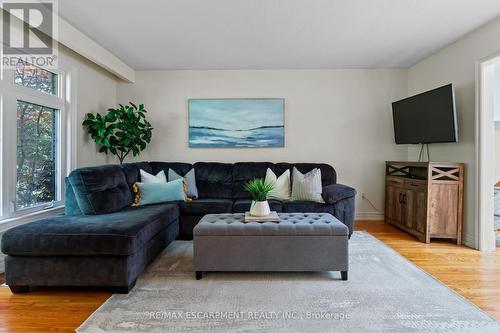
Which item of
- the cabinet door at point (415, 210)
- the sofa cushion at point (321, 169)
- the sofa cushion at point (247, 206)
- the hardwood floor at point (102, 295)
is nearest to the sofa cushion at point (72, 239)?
the hardwood floor at point (102, 295)

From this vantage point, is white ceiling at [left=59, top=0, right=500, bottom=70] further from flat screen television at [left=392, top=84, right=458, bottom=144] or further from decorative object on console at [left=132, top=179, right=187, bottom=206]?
decorative object on console at [left=132, top=179, right=187, bottom=206]

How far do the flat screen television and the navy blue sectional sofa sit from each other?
1228 millimetres

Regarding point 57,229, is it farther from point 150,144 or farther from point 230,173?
point 150,144

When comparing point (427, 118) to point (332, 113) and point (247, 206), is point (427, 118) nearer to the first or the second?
point (332, 113)

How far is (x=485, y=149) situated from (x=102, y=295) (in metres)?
4.00

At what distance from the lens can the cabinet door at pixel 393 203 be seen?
404cm

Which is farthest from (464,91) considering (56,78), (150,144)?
(56,78)

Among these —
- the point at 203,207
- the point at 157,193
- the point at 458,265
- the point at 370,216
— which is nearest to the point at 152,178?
the point at 157,193

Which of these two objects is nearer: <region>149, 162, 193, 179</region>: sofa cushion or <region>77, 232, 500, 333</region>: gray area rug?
<region>77, 232, 500, 333</region>: gray area rug

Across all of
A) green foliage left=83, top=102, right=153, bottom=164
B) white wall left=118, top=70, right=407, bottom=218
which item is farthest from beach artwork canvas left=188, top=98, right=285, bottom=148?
green foliage left=83, top=102, right=153, bottom=164

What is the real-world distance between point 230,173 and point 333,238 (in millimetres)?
2132

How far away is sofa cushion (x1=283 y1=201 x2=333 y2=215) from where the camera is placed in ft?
11.4

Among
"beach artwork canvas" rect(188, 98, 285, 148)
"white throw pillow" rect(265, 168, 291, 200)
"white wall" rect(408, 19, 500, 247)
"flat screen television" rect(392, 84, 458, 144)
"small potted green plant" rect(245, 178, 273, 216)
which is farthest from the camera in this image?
"beach artwork canvas" rect(188, 98, 285, 148)

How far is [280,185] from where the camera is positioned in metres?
3.85
